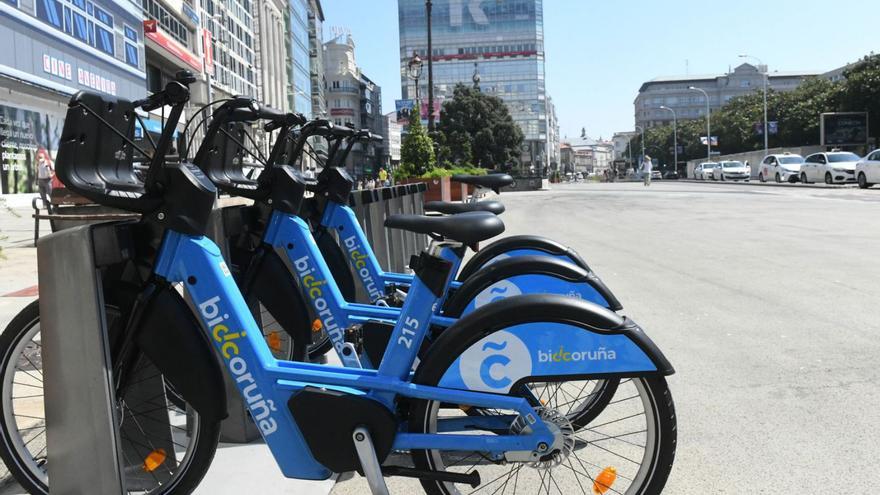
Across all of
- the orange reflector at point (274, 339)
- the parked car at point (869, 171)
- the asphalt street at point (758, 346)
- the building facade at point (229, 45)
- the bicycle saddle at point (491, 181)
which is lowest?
the asphalt street at point (758, 346)

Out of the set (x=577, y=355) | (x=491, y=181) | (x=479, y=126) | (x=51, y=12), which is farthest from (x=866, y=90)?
(x=577, y=355)

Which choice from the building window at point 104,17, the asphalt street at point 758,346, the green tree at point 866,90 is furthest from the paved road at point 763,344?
the green tree at point 866,90

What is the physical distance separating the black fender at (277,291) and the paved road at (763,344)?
3.02 feet

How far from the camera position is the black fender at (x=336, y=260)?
15.3 feet

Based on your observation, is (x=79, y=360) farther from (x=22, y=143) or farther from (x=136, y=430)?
(x=22, y=143)

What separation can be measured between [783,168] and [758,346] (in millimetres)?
40255

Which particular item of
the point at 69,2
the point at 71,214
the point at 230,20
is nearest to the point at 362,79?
the point at 230,20

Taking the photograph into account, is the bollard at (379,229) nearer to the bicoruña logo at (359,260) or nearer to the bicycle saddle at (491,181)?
the bicycle saddle at (491,181)

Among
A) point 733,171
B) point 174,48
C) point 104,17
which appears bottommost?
point 733,171

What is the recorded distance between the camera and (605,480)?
2.74 meters

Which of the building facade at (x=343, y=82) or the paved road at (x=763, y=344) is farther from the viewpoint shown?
the building facade at (x=343, y=82)

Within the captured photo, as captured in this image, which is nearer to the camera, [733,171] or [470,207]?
[470,207]

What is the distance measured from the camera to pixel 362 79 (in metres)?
145

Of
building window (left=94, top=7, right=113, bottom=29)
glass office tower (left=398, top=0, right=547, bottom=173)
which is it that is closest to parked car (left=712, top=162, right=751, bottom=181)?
building window (left=94, top=7, right=113, bottom=29)
